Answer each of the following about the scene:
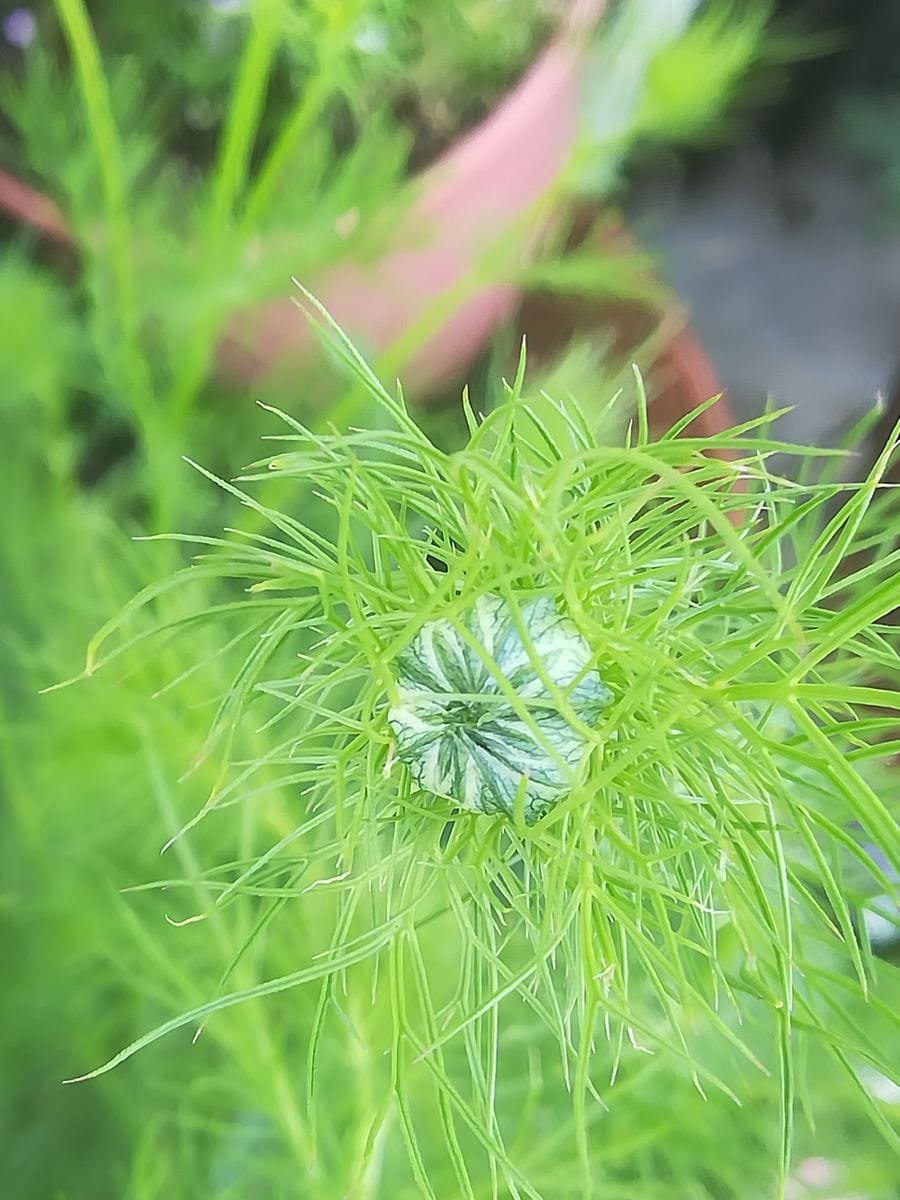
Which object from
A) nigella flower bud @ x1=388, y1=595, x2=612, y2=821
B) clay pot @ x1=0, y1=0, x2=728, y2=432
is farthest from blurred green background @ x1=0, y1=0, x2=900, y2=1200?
nigella flower bud @ x1=388, y1=595, x2=612, y2=821

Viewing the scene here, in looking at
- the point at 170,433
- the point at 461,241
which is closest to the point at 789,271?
the point at 461,241

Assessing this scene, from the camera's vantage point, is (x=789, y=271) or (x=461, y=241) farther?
(x=789, y=271)

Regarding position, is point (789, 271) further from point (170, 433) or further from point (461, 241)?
point (170, 433)

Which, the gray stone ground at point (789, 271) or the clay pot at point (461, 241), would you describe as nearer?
the clay pot at point (461, 241)

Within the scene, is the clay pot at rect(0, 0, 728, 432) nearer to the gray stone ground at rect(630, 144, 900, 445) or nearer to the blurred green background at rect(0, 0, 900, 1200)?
the blurred green background at rect(0, 0, 900, 1200)

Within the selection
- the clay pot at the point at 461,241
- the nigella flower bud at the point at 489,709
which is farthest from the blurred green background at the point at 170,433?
the nigella flower bud at the point at 489,709

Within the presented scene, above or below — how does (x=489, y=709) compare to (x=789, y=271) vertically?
below

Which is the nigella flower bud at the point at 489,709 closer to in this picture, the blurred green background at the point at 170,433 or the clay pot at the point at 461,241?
the blurred green background at the point at 170,433
